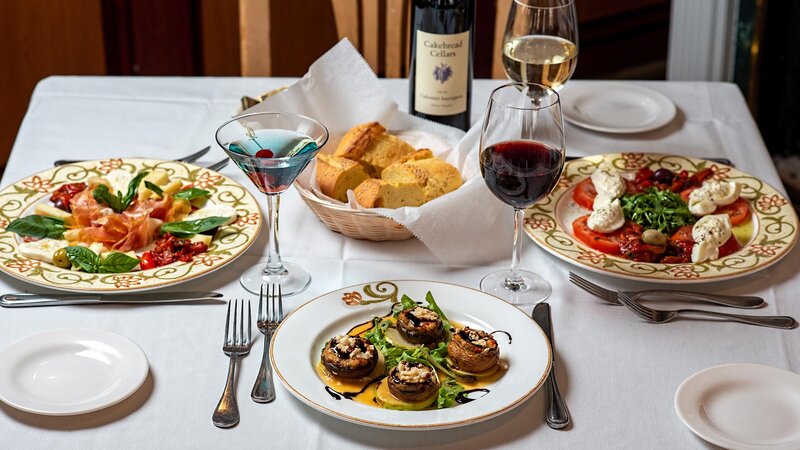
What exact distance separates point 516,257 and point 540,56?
494mm

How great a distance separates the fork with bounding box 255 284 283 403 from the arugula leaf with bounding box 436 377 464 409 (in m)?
0.21

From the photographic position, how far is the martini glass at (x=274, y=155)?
1.25 meters

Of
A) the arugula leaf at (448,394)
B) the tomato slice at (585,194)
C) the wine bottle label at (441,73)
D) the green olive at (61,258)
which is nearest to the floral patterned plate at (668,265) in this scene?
the tomato slice at (585,194)

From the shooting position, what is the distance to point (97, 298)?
1295mm

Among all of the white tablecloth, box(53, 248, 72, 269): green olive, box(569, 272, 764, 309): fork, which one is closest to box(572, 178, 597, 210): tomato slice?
the white tablecloth

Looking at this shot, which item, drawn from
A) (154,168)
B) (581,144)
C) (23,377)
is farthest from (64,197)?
(581,144)

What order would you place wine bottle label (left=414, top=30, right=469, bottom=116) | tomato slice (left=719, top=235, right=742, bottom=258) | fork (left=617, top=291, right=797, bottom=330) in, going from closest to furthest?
fork (left=617, top=291, right=797, bottom=330) → tomato slice (left=719, top=235, right=742, bottom=258) → wine bottle label (left=414, top=30, right=469, bottom=116)

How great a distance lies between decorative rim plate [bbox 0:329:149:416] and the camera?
1.07m

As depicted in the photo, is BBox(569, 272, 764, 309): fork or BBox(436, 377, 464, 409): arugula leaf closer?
BBox(436, 377, 464, 409): arugula leaf

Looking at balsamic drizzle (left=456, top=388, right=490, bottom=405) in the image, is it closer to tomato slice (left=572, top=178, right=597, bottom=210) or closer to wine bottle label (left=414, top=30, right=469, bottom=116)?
tomato slice (left=572, top=178, right=597, bottom=210)

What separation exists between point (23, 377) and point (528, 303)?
671mm

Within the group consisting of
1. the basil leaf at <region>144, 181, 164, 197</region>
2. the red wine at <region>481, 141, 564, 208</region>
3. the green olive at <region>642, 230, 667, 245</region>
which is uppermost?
the red wine at <region>481, 141, 564, 208</region>

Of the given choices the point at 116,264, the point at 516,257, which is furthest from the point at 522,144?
the point at 116,264

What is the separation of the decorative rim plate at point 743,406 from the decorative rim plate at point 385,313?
177 mm
